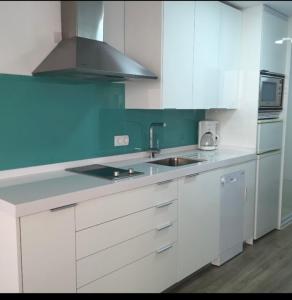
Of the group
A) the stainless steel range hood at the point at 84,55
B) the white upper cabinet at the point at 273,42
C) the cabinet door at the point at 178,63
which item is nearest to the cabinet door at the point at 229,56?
the white upper cabinet at the point at 273,42

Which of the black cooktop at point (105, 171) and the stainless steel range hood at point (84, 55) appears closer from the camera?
the stainless steel range hood at point (84, 55)

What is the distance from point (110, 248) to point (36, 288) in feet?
1.39

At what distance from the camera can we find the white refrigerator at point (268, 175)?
2.96 meters

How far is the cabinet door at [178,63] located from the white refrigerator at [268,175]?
34.4 inches

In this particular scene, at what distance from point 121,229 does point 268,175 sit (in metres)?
1.83

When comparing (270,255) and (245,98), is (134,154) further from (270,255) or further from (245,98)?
(270,255)

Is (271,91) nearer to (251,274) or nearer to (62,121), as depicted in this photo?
(251,274)

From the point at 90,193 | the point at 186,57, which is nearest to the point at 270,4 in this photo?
the point at 186,57

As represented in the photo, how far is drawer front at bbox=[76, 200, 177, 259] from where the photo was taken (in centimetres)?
163

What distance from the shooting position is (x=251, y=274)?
244cm

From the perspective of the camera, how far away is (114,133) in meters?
2.46

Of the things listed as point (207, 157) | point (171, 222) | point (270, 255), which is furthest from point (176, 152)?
point (270, 255)

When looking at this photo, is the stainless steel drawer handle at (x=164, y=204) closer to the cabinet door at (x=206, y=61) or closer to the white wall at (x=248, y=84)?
the cabinet door at (x=206, y=61)
